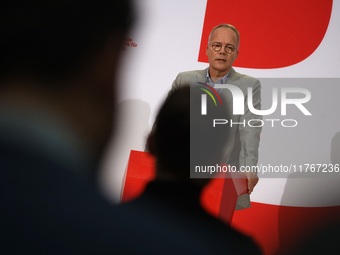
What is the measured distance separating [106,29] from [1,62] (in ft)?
0.23

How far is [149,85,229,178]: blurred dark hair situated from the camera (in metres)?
1.72

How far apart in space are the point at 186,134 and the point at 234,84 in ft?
0.93

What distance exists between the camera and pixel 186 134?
173 centimetres

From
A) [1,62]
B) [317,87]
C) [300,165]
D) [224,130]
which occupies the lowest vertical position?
[1,62]

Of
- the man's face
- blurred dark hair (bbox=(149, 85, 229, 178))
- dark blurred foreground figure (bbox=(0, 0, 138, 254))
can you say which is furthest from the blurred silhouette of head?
dark blurred foreground figure (bbox=(0, 0, 138, 254))

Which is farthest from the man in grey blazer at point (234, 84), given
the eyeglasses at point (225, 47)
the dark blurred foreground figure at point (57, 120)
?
the dark blurred foreground figure at point (57, 120)

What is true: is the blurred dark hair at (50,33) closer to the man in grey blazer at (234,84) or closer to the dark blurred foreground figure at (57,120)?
the dark blurred foreground figure at (57,120)

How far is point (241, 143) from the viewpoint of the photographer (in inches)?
68.8

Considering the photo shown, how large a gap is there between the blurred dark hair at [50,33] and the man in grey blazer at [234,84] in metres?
1.47

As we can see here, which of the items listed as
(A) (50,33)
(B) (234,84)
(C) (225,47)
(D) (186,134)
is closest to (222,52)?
(C) (225,47)

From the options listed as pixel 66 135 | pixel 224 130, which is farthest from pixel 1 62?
pixel 224 130

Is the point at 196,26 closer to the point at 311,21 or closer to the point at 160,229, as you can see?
the point at 311,21

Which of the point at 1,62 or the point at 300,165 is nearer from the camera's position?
the point at 1,62

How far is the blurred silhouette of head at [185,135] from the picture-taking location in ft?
5.64
